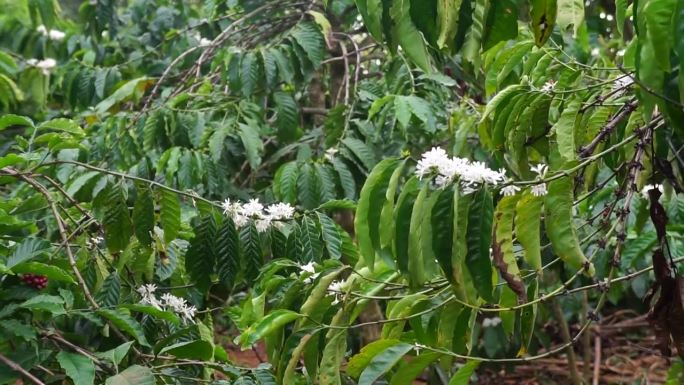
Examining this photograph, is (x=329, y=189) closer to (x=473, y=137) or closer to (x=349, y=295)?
(x=473, y=137)

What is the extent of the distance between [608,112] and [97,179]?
1.18m

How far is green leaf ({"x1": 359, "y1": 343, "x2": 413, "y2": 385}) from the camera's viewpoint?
4.48 feet

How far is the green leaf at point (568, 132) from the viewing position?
1.46 meters

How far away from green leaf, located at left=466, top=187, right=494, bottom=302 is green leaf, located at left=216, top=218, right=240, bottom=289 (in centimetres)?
76

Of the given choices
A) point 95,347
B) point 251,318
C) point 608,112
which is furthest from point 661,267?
point 95,347

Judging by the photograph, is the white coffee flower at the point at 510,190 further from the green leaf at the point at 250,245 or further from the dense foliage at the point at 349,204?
the green leaf at the point at 250,245

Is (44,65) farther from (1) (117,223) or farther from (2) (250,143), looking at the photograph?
(1) (117,223)

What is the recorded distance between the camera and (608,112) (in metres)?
1.76

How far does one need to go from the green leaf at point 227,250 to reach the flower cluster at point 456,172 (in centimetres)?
73

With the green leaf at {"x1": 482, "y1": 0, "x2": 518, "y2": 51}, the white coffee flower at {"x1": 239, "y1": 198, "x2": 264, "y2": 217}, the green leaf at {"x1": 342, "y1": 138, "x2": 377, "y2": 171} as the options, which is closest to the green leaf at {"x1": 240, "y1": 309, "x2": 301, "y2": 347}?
Answer: the white coffee flower at {"x1": 239, "y1": 198, "x2": 264, "y2": 217}

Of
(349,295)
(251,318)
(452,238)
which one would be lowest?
(251,318)

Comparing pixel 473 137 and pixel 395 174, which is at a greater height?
pixel 395 174

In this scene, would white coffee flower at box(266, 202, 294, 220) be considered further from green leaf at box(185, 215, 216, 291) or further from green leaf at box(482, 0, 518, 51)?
green leaf at box(482, 0, 518, 51)

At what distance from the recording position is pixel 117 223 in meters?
1.82
